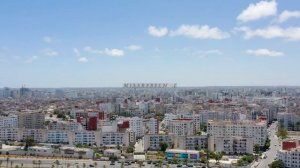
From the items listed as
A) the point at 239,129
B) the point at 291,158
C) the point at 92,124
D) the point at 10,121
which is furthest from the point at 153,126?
the point at 291,158

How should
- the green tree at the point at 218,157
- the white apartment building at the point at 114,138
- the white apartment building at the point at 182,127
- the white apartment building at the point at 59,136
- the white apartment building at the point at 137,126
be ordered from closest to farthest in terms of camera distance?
1. the green tree at the point at 218,157
2. the white apartment building at the point at 114,138
3. the white apartment building at the point at 59,136
4. the white apartment building at the point at 182,127
5. the white apartment building at the point at 137,126

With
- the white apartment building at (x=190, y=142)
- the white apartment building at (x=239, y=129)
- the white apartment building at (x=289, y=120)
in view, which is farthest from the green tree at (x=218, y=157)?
the white apartment building at (x=289, y=120)

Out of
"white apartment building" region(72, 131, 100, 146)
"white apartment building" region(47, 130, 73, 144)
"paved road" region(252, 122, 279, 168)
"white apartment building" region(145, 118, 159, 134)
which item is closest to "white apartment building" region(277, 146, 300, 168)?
"paved road" region(252, 122, 279, 168)

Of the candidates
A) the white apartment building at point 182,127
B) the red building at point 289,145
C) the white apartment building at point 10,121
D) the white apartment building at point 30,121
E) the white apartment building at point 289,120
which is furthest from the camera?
the white apartment building at point 289,120

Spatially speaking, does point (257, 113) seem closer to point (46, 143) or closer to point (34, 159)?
point (46, 143)

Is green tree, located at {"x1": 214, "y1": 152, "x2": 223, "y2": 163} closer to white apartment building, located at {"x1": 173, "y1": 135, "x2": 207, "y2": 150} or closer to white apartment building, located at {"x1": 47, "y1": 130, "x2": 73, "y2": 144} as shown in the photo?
white apartment building, located at {"x1": 173, "y1": 135, "x2": 207, "y2": 150}

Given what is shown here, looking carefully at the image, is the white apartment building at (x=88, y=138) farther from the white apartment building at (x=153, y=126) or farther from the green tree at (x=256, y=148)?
the green tree at (x=256, y=148)

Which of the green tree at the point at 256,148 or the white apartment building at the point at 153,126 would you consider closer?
the green tree at the point at 256,148
